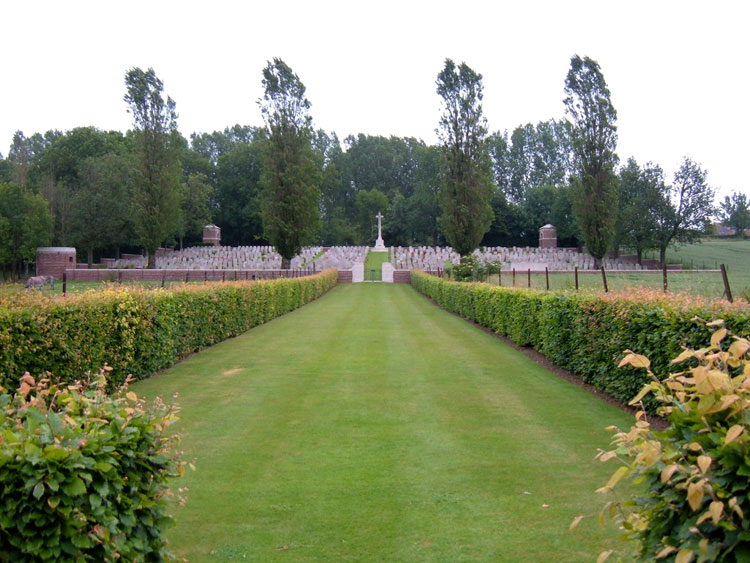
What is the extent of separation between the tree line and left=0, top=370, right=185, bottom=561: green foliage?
38.2 m

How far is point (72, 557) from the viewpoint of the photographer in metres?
2.38

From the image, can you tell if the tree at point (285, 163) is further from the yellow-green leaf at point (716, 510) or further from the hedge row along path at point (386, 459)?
the yellow-green leaf at point (716, 510)

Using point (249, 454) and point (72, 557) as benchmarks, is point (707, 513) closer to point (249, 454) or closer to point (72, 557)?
point (72, 557)

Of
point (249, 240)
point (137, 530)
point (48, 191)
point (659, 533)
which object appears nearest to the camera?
point (659, 533)

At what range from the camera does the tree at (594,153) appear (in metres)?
45.1

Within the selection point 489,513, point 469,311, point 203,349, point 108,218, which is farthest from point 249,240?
point 489,513

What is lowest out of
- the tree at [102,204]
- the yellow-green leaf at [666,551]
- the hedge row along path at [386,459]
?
the hedge row along path at [386,459]

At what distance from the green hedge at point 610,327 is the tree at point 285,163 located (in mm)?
29461

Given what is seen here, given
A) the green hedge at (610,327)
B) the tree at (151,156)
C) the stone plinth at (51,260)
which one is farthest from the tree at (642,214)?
the stone plinth at (51,260)

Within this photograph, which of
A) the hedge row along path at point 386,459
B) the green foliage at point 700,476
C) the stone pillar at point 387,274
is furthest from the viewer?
the stone pillar at point 387,274

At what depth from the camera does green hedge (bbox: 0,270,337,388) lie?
652cm

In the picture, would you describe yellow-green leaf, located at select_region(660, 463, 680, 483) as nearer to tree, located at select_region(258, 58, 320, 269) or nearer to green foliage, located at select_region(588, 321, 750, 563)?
green foliage, located at select_region(588, 321, 750, 563)

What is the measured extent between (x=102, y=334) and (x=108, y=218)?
46.8m

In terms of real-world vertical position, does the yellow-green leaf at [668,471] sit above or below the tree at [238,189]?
below
